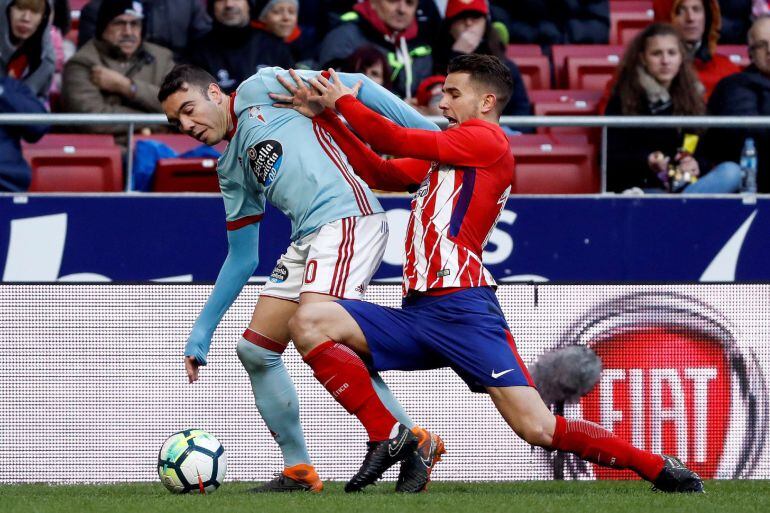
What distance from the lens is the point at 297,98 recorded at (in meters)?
5.52

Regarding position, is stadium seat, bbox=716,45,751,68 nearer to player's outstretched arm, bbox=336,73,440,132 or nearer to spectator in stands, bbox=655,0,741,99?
spectator in stands, bbox=655,0,741,99

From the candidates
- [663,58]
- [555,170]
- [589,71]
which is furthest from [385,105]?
[589,71]

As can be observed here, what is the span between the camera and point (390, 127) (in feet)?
16.9

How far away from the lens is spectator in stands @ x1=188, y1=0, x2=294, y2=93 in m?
9.45

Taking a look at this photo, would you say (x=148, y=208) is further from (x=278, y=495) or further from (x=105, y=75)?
(x=278, y=495)

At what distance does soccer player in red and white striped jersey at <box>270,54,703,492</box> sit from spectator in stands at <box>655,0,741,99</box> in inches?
195

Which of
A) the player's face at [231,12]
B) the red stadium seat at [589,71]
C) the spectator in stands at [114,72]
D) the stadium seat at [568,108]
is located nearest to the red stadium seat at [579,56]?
the red stadium seat at [589,71]

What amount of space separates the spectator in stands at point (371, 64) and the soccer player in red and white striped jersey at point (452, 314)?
357cm

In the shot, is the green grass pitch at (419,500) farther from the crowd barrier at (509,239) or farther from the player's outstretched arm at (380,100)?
the crowd barrier at (509,239)

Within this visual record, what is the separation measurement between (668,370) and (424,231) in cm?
182

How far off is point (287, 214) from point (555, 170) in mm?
3743

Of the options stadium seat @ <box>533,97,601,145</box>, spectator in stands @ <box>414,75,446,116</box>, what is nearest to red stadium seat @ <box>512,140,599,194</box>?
spectator in stands @ <box>414,75,446,116</box>

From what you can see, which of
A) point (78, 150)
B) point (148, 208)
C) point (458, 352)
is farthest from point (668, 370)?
point (78, 150)

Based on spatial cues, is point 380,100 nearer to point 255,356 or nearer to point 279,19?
point 255,356
